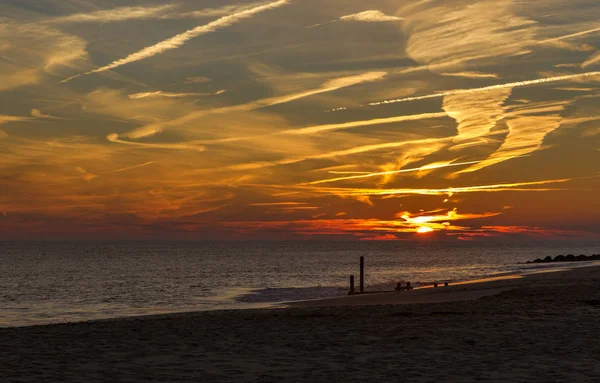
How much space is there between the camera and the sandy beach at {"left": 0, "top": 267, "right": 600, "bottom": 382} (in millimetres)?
13625

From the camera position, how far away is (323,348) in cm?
1708

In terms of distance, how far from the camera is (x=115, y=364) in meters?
15.0

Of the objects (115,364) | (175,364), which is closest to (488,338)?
(175,364)

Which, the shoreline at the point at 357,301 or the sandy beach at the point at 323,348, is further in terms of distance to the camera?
the shoreline at the point at 357,301

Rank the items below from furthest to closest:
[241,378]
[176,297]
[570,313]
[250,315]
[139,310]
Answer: [176,297] → [139,310] → [250,315] → [570,313] → [241,378]

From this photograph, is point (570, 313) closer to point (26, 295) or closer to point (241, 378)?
point (241, 378)

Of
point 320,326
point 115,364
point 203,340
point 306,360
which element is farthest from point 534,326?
point 115,364

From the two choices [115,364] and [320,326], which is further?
[320,326]

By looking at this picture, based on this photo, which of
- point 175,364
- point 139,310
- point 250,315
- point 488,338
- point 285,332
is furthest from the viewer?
point 139,310

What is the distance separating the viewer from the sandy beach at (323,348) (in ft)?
44.7

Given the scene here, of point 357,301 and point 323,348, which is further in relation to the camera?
point 357,301

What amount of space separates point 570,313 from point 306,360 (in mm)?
12864

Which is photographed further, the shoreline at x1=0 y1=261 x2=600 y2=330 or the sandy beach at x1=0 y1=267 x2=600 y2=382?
the shoreline at x1=0 y1=261 x2=600 y2=330

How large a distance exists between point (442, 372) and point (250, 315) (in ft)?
45.6
